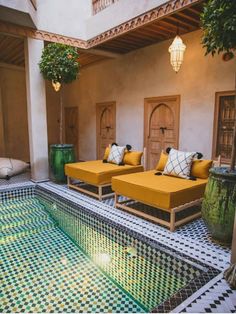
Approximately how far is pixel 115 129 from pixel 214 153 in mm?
2846

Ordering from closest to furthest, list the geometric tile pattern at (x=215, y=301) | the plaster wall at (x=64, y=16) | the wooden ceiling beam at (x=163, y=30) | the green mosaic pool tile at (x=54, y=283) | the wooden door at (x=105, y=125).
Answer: the geometric tile pattern at (x=215, y=301) < the green mosaic pool tile at (x=54, y=283) < the wooden ceiling beam at (x=163, y=30) < the plaster wall at (x=64, y=16) < the wooden door at (x=105, y=125)

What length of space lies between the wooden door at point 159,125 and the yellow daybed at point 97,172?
45.5 inches

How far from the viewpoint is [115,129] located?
6.45m

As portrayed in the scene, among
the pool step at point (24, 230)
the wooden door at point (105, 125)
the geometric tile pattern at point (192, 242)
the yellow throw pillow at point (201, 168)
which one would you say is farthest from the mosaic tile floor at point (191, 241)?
the wooden door at point (105, 125)

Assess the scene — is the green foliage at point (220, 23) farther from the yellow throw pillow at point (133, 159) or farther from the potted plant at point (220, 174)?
the yellow throw pillow at point (133, 159)

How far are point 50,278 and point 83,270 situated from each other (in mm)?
340

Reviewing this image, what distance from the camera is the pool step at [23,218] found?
3377 mm

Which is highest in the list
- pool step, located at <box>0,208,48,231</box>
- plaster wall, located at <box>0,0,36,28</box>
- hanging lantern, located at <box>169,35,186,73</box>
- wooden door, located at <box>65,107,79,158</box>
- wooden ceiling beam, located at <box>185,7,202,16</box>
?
plaster wall, located at <box>0,0,36,28</box>

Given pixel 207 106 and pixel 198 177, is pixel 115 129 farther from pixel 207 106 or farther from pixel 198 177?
pixel 198 177

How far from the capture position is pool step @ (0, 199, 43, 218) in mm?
3727

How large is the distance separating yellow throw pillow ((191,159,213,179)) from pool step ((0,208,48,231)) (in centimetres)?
242

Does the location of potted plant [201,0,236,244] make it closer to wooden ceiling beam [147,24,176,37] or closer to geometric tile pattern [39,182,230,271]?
geometric tile pattern [39,182,230,271]

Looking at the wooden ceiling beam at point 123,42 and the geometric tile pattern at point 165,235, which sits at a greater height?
the wooden ceiling beam at point 123,42

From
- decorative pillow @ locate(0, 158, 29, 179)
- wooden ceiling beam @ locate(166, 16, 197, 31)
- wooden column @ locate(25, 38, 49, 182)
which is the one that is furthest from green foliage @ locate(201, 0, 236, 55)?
decorative pillow @ locate(0, 158, 29, 179)
